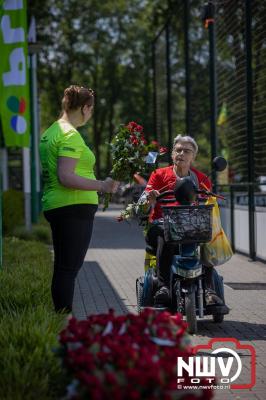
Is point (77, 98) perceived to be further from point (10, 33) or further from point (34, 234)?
point (34, 234)

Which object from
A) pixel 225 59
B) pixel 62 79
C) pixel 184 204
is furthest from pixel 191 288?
pixel 62 79

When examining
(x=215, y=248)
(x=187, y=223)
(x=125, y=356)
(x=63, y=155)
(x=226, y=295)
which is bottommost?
(x=226, y=295)

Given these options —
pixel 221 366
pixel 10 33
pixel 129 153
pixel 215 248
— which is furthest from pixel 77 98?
pixel 10 33

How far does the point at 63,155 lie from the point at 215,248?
1.77 meters

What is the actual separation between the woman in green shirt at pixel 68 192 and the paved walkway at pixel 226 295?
3.78 feet

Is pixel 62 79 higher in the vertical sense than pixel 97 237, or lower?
higher

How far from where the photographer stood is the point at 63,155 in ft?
20.6

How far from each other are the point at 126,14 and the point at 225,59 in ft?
122

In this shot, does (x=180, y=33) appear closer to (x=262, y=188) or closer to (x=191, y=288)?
(x=262, y=188)

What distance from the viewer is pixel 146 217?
736cm

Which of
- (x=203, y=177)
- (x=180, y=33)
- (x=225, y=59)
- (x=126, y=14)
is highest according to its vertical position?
(x=126, y=14)

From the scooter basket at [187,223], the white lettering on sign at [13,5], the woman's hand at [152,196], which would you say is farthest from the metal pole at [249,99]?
the scooter basket at [187,223]

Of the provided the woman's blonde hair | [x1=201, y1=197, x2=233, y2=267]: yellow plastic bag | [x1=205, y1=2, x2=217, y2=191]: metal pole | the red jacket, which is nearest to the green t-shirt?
the woman's blonde hair

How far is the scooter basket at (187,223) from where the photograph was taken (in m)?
6.79
